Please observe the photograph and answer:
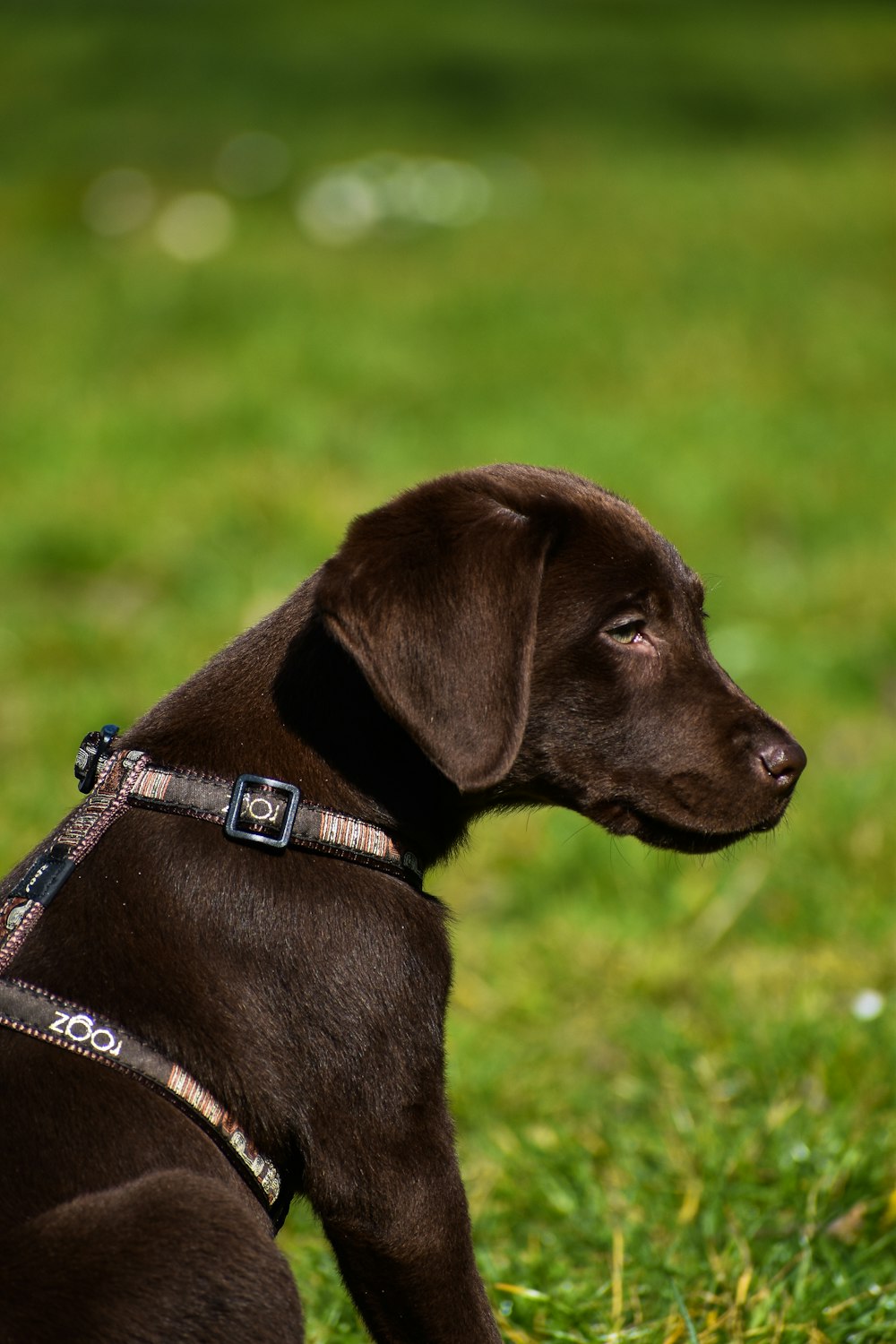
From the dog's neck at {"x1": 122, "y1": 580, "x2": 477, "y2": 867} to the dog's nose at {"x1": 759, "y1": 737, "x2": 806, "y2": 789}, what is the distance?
0.55m

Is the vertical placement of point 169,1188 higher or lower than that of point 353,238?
lower

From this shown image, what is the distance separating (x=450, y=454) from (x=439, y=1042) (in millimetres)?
5292

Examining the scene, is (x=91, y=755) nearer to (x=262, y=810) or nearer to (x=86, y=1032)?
(x=262, y=810)

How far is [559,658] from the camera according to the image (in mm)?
2611

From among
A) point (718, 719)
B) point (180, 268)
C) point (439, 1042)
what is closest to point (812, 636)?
point (718, 719)

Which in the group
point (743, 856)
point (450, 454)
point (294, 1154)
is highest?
point (450, 454)

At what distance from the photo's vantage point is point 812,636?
6.07m

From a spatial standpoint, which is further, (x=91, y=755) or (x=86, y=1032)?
(x=91, y=755)

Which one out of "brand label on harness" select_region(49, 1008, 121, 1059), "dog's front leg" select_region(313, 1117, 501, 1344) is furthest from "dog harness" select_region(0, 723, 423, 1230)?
"dog's front leg" select_region(313, 1117, 501, 1344)

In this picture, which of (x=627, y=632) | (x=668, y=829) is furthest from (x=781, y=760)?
(x=627, y=632)

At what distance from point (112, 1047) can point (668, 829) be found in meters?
1.04

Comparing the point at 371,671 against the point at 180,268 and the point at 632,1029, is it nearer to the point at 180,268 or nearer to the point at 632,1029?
the point at 632,1029

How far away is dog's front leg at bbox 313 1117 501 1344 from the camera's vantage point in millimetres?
2248

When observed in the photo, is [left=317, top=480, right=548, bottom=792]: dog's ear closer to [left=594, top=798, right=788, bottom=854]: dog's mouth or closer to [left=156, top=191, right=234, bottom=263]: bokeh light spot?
[left=594, top=798, right=788, bottom=854]: dog's mouth
